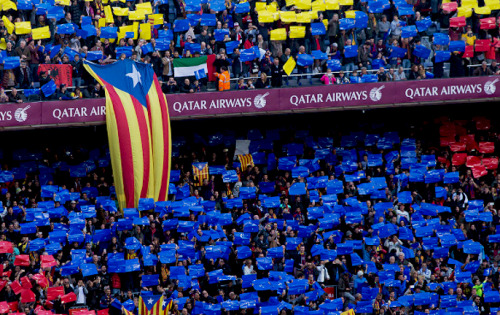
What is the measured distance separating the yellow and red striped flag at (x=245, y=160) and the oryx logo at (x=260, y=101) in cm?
176

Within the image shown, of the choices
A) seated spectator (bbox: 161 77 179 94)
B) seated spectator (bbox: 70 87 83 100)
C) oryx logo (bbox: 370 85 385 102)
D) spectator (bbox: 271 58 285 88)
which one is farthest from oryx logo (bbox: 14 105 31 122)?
oryx logo (bbox: 370 85 385 102)

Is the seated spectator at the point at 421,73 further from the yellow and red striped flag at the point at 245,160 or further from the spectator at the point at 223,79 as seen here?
the spectator at the point at 223,79

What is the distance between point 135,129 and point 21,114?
2.91m

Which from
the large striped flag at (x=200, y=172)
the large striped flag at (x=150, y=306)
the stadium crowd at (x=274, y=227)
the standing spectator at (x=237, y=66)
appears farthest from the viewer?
the standing spectator at (x=237, y=66)

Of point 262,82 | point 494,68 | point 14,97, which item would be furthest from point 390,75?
point 14,97

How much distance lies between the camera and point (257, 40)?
118 feet

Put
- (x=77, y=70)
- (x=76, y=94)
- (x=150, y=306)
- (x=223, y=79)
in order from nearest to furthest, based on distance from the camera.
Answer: (x=150, y=306), (x=76, y=94), (x=77, y=70), (x=223, y=79)

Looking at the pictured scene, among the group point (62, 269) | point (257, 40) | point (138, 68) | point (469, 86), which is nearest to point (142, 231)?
A: point (62, 269)

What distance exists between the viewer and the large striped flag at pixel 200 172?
35.1m

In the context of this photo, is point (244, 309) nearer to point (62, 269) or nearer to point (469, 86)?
point (62, 269)

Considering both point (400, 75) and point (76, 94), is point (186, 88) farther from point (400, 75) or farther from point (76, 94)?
point (400, 75)

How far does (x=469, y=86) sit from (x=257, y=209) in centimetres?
662

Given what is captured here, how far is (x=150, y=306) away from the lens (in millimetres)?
30547

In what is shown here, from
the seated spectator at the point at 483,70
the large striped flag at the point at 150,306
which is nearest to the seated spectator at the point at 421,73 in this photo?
the seated spectator at the point at 483,70
